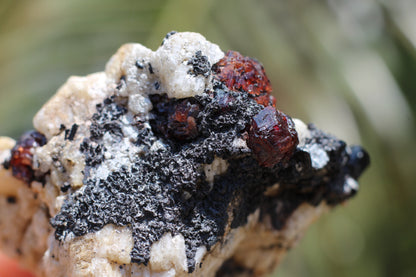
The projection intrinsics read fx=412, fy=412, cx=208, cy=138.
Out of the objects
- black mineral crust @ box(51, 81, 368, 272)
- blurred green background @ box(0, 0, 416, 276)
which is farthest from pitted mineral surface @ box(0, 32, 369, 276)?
blurred green background @ box(0, 0, 416, 276)

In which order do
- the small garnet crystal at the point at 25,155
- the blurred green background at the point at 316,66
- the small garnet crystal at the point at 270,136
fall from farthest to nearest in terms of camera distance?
1. the blurred green background at the point at 316,66
2. the small garnet crystal at the point at 25,155
3. the small garnet crystal at the point at 270,136

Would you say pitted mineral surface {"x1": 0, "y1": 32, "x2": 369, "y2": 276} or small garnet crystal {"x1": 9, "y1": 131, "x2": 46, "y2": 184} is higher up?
small garnet crystal {"x1": 9, "y1": 131, "x2": 46, "y2": 184}

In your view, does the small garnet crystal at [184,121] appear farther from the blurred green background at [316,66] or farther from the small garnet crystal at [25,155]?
the blurred green background at [316,66]

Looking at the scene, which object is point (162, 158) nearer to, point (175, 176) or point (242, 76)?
point (175, 176)

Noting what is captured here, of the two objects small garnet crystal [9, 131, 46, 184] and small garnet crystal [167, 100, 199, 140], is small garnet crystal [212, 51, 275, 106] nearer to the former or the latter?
small garnet crystal [167, 100, 199, 140]

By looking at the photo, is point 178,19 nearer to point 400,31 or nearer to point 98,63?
point 98,63

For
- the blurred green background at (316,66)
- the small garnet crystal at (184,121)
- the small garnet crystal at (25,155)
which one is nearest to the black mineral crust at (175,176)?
the small garnet crystal at (184,121)
